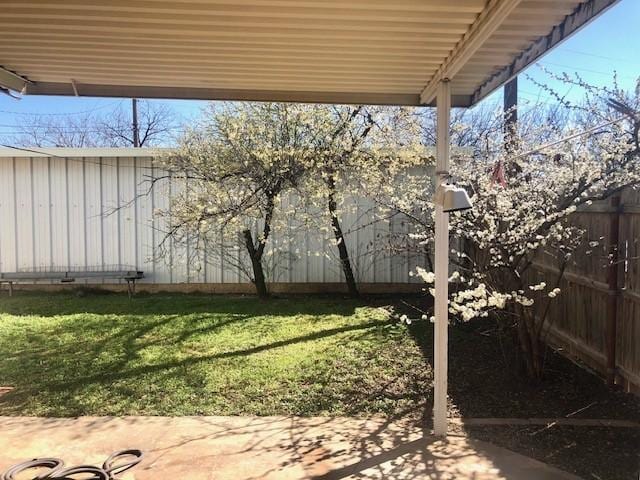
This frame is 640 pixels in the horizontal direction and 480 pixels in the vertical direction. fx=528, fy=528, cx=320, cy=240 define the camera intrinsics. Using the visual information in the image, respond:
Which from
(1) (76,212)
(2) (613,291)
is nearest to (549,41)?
(2) (613,291)

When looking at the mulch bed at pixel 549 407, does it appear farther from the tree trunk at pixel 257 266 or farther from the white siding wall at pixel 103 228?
the white siding wall at pixel 103 228

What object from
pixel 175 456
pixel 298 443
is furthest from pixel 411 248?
pixel 175 456

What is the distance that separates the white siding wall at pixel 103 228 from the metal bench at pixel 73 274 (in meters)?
0.11

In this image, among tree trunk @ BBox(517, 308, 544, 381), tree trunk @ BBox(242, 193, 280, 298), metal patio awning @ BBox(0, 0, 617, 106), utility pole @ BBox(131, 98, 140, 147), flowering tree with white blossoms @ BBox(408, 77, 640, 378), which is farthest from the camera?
utility pole @ BBox(131, 98, 140, 147)

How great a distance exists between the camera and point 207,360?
5680 mm

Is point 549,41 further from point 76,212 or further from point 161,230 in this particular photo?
point 76,212

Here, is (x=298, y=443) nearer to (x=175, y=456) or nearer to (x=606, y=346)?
(x=175, y=456)

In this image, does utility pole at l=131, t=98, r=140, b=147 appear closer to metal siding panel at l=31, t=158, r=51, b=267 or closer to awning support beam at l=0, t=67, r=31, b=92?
metal siding panel at l=31, t=158, r=51, b=267

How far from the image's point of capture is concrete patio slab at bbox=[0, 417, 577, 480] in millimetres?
3284

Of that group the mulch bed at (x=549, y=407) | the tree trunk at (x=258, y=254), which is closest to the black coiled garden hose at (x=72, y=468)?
the mulch bed at (x=549, y=407)

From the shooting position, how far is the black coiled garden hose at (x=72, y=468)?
316 cm

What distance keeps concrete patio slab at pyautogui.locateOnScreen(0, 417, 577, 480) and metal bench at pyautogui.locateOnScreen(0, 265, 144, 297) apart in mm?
5643

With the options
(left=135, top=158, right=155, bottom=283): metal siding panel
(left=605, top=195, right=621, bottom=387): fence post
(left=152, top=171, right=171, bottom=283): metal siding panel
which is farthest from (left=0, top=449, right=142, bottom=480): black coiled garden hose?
(left=135, top=158, right=155, bottom=283): metal siding panel

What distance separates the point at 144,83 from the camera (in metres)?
4.12
